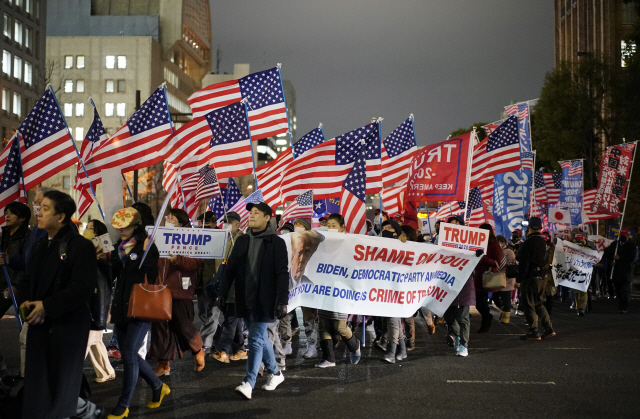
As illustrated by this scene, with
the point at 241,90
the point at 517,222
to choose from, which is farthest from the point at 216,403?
the point at 517,222

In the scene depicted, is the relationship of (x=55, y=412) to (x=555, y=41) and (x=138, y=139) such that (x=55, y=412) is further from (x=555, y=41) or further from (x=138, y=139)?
(x=555, y=41)

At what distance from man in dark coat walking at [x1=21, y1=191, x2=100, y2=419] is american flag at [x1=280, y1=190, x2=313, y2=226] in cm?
918

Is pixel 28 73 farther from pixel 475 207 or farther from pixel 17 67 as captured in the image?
pixel 475 207

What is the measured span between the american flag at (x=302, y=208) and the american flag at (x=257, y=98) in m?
1.39

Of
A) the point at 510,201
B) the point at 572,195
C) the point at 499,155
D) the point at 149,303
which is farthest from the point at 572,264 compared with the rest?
the point at 572,195

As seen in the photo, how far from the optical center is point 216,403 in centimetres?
743

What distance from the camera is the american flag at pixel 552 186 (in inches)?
1231

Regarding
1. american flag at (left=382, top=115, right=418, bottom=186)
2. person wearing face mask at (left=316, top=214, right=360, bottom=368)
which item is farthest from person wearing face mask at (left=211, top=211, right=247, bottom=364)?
american flag at (left=382, top=115, right=418, bottom=186)

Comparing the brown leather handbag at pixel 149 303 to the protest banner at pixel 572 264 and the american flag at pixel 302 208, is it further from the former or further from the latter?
the protest banner at pixel 572 264

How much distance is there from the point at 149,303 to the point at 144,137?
7039 millimetres

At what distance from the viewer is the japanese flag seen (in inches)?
1039

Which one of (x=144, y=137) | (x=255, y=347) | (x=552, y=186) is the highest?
(x=552, y=186)

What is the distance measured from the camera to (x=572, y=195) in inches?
1089

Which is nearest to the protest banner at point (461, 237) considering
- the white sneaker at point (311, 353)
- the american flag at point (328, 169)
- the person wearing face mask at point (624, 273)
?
the american flag at point (328, 169)
